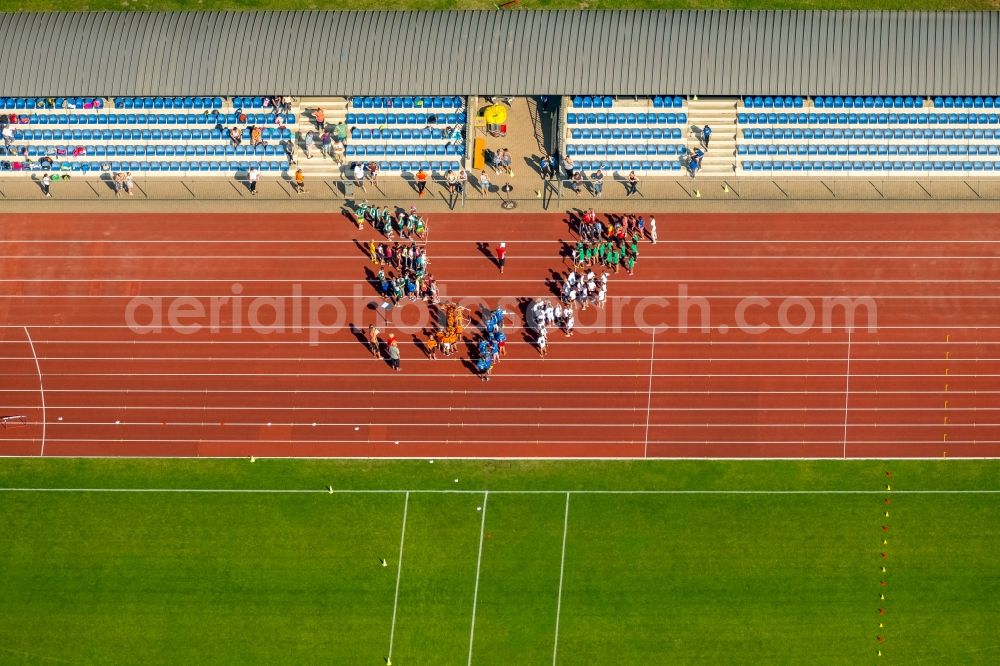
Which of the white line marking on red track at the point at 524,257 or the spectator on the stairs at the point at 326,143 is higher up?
the spectator on the stairs at the point at 326,143

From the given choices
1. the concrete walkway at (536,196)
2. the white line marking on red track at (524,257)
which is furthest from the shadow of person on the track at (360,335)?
the concrete walkway at (536,196)

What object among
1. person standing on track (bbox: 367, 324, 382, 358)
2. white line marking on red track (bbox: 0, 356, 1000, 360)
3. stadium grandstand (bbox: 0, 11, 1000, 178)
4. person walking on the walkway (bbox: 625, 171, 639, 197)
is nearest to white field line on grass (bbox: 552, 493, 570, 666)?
white line marking on red track (bbox: 0, 356, 1000, 360)

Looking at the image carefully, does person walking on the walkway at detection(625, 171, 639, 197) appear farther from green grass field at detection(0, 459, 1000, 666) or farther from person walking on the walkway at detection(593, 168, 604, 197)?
green grass field at detection(0, 459, 1000, 666)

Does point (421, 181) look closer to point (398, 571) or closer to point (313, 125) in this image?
point (313, 125)

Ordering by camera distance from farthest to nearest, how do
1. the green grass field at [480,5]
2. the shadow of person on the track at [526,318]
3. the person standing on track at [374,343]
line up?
the green grass field at [480,5], the shadow of person on the track at [526,318], the person standing on track at [374,343]

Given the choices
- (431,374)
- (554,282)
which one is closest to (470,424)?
(431,374)

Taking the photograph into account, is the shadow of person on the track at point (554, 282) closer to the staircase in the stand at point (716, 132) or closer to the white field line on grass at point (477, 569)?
the staircase in the stand at point (716, 132)

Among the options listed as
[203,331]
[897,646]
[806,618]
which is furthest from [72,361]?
[897,646]
